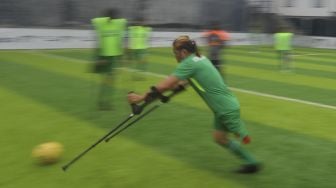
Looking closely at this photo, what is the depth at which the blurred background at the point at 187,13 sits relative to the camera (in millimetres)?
26203

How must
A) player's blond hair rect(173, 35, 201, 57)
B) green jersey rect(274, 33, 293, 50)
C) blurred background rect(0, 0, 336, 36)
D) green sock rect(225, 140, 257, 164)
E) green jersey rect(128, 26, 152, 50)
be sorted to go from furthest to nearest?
blurred background rect(0, 0, 336, 36) → green jersey rect(274, 33, 293, 50) → green jersey rect(128, 26, 152, 50) → green sock rect(225, 140, 257, 164) → player's blond hair rect(173, 35, 201, 57)

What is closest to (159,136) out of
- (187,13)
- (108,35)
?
(108,35)

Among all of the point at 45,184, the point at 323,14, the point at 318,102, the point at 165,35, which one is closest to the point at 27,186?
the point at 45,184

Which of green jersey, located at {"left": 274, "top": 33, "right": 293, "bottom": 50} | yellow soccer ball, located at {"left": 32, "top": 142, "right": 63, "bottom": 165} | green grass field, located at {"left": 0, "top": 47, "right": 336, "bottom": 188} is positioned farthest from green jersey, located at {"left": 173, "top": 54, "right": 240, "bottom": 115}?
green jersey, located at {"left": 274, "top": 33, "right": 293, "bottom": 50}

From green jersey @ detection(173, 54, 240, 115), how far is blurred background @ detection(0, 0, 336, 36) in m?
20.6

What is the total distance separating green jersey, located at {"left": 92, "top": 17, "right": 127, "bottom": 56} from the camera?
388 inches

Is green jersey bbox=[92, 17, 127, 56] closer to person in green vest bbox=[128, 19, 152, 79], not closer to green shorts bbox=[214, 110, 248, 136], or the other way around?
green shorts bbox=[214, 110, 248, 136]

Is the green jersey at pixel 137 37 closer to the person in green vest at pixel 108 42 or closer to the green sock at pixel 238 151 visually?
the person in green vest at pixel 108 42

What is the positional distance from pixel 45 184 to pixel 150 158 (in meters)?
1.60

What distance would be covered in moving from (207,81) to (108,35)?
471 centimetres

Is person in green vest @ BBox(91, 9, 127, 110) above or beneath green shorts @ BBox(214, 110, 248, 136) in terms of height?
above

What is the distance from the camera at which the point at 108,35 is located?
9938mm

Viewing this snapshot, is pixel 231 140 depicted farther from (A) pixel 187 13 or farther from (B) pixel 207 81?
(A) pixel 187 13

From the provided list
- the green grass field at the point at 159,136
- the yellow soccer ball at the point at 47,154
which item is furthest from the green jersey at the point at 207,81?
the yellow soccer ball at the point at 47,154
